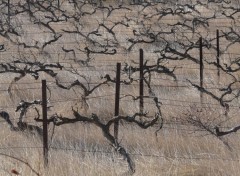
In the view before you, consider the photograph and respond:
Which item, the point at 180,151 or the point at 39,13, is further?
the point at 39,13

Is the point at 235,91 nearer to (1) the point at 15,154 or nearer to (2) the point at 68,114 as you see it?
(2) the point at 68,114

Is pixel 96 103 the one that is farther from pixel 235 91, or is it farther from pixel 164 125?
pixel 235 91

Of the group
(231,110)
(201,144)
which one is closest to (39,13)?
(231,110)

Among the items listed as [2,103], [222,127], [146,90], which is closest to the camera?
[222,127]

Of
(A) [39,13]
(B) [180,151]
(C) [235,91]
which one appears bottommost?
(B) [180,151]

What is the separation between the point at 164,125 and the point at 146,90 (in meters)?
2.55

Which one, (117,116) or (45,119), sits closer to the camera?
(45,119)

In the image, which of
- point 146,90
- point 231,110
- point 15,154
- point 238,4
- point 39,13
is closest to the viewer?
point 15,154

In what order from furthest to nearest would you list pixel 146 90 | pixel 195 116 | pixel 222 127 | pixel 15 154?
1. pixel 146 90
2. pixel 195 116
3. pixel 222 127
4. pixel 15 154

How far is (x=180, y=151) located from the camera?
8.07 meters

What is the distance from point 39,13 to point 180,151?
1986 cm

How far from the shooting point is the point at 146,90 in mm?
11711

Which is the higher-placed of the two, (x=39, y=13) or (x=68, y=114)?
(x=39, y=13)

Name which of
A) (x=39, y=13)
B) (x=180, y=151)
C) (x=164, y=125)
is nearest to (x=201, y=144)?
(x=180, y=151)
